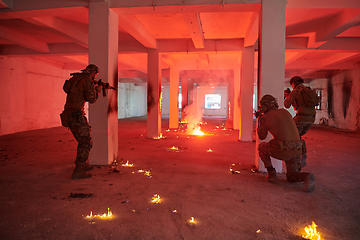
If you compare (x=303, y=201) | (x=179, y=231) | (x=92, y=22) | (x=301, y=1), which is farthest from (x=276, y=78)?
(x=92, y=22)

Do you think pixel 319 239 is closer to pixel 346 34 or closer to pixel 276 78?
pixel 276 78

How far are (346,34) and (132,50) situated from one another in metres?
7.58

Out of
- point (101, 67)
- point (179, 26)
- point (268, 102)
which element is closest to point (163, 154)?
point (101, 67)

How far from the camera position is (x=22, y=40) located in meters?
8.31

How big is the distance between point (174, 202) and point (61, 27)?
6.45 meters

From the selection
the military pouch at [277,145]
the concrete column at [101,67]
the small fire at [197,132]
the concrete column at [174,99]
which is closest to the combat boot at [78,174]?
the concrete column at [101,67]

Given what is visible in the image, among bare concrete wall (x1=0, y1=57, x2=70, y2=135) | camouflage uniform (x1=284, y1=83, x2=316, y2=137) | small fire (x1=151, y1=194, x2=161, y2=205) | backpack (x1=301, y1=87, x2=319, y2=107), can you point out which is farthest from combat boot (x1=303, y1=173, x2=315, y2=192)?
bare concrete wall (x1=0, y1=57, x2=70, y2=135)

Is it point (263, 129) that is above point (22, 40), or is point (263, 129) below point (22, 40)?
below

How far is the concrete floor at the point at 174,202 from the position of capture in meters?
2.38

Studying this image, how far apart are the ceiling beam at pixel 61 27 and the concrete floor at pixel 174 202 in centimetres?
369

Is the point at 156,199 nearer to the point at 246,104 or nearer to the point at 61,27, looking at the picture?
the point at 61,27

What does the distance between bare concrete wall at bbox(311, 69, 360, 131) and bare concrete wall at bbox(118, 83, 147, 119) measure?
660 inches

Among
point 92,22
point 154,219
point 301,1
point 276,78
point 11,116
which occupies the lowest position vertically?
point 154,219

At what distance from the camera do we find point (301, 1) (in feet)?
16.4
